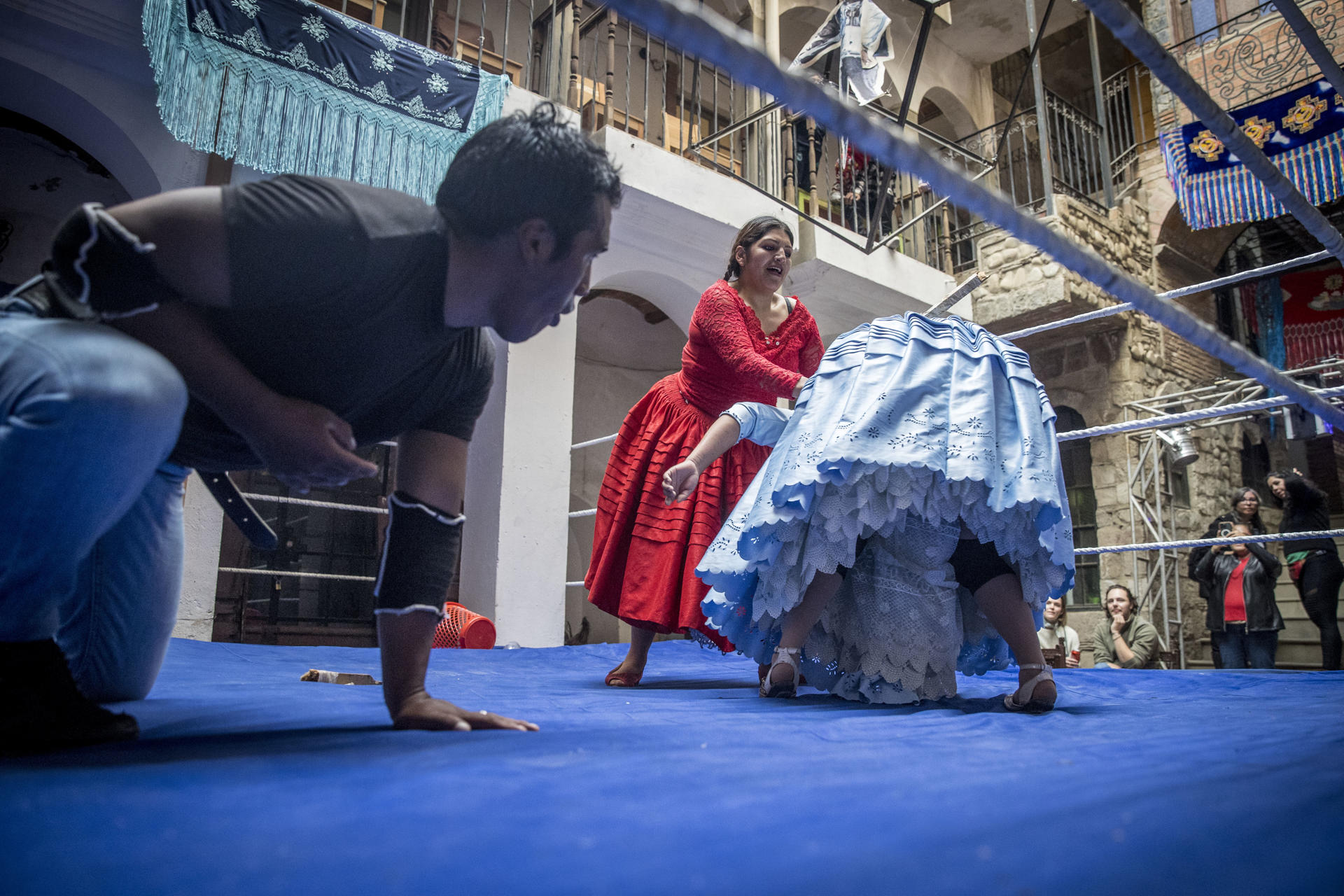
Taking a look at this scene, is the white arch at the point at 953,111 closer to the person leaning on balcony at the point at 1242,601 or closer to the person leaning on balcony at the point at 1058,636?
the person leaning on balcony at the point at 1242,601

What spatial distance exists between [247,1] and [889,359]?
9.58 ft

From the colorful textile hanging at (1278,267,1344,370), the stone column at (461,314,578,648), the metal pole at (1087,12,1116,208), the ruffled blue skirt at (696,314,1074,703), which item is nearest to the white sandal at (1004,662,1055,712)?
the ruffled blue skirt at (696,314,1074,703)

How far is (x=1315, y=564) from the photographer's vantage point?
420cm

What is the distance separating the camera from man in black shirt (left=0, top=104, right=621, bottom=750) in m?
0.71

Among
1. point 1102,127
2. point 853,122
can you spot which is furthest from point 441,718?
point 1102,127

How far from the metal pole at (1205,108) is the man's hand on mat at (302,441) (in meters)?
0.74

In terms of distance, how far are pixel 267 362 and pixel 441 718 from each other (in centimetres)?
42

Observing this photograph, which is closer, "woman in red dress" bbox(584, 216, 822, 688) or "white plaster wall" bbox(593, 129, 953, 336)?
"woman in red dress" bbox(584, 216, 822, 688)

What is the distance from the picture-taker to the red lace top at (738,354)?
6.38 ft

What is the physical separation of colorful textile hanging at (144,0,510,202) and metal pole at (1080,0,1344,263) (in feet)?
8.26

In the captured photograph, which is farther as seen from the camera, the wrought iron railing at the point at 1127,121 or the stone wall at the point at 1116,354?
the wrought iron railing at the point at 1127,121

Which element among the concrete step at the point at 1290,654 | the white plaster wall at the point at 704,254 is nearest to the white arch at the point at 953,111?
the white plaster wall at the point at 704,254

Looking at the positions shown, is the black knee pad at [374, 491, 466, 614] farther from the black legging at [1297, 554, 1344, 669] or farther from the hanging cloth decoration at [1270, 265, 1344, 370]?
the hanging cloth decoration at [1270, 265, 1344, 370]

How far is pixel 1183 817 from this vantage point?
1.89 ft
